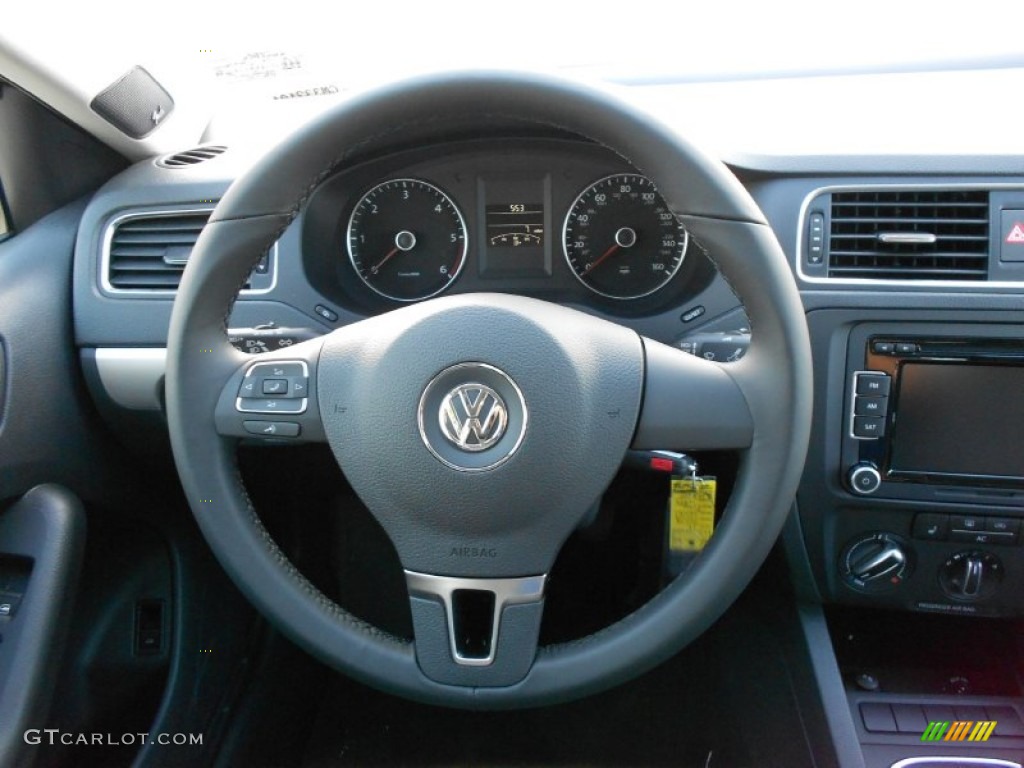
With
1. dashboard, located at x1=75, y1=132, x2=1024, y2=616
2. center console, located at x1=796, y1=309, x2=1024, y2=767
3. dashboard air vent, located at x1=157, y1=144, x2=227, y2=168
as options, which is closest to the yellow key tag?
dashboard, located at x1=75, y1=132, x2=1024, y2=616

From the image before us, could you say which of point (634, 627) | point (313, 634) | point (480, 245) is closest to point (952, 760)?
point (634, 627)

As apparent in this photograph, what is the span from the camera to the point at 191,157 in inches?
71.2

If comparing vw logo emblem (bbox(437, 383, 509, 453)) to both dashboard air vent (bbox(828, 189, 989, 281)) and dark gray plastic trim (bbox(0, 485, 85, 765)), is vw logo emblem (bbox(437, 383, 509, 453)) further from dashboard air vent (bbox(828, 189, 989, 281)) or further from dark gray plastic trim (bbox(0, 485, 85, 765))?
dark gray plastic trim (bbox(0, 485, 85, 765))

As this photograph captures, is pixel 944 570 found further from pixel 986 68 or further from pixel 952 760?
pixel 986 68

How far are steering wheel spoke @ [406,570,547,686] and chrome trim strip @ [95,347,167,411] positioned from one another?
0.81 m

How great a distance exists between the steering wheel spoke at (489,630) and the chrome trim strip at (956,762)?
0.83 m

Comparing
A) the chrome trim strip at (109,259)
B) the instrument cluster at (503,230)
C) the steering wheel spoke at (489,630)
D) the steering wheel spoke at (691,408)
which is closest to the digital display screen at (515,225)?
the instrument cluster at (503,230)

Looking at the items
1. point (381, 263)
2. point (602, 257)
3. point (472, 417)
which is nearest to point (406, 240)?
point (381, 263)

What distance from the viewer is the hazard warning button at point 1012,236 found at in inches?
55.3

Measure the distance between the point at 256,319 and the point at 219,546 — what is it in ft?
2.11

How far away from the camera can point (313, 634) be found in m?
1.10

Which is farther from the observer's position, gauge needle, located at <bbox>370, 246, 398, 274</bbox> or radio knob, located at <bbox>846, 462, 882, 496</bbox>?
gauge needle, located at <bbox>370, 246, 398, 274</bbox>

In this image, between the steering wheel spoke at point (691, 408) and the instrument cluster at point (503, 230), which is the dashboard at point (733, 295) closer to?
the instrument cluster at point (503, 230)

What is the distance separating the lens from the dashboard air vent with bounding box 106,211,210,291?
1.68 m
